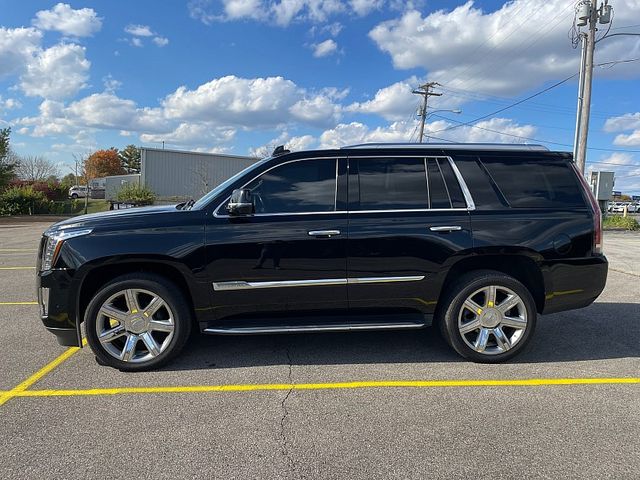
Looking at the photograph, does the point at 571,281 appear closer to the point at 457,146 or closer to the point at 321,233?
the point at 457,146

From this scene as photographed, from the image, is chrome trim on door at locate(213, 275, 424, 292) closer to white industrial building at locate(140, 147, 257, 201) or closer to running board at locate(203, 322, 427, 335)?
running board at locate(203, 322, 427, 335)

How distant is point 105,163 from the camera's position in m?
87.4

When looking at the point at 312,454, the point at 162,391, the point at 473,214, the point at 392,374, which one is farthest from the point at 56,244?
the point at 473,214

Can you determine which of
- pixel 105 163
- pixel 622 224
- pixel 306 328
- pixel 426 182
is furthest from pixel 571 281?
pixel 105 163

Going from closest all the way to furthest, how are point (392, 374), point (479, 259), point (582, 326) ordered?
point (392, 374) < point (479, 259) < point (582, 326)

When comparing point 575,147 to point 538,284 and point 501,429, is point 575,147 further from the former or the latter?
point 501,429

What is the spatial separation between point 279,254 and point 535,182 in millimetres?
2517

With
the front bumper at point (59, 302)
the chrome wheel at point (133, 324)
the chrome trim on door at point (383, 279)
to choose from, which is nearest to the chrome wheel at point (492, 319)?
the chrome trim on door at point (383, 279)

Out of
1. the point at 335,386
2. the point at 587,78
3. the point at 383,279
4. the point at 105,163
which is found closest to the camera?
the point at 335,386

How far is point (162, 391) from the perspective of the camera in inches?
146

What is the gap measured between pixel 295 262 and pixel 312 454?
1648 millimetres

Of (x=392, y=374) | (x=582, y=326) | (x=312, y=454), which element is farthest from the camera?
(x=582, y=326)

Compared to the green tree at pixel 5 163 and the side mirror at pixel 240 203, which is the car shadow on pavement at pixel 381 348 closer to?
the side mirror at pixel 240 203

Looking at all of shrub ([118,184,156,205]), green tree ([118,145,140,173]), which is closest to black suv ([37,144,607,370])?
shrub ([118,184,156,205])
